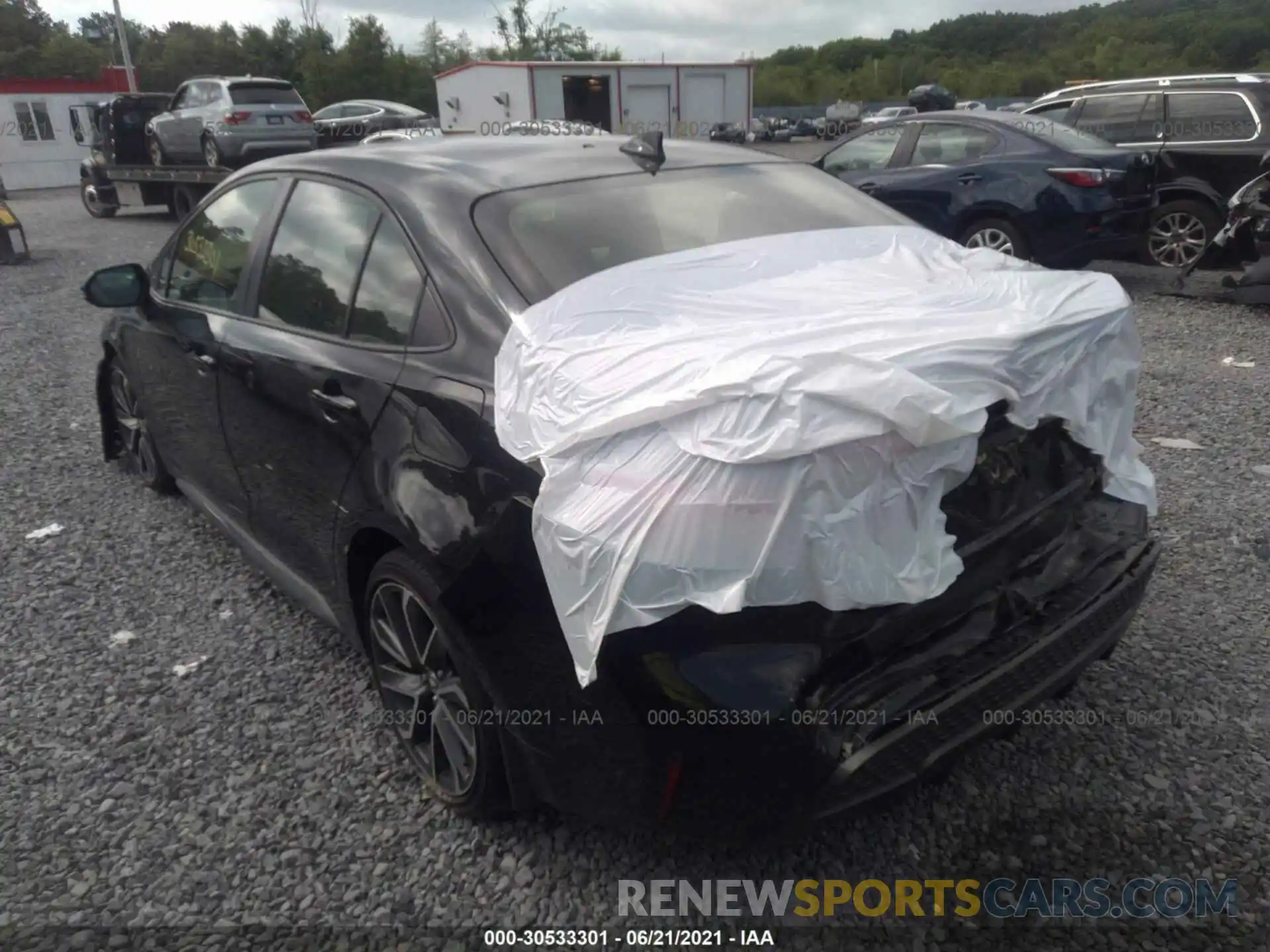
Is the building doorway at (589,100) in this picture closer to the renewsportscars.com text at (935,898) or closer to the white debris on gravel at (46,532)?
the white debris on gravel at (46,532)

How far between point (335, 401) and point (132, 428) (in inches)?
110

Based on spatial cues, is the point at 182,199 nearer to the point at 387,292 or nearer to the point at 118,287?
the point at 118,287

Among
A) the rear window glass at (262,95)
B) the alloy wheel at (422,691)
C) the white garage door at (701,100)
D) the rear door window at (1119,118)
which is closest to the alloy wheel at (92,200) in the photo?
the rear window glass at (262,95)

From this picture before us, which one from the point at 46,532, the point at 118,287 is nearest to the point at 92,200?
the point at 46,532

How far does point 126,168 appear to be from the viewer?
16.3 m

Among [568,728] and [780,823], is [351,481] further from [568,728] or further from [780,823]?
[780,823]

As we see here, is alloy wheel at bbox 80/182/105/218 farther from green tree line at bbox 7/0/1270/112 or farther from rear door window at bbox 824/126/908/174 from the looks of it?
green tree line at bbox 7/0/1270/112

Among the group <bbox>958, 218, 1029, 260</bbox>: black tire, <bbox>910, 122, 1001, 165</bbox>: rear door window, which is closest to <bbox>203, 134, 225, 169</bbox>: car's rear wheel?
<bbox>910, 122, 1001, 165</bbox>: rear door window

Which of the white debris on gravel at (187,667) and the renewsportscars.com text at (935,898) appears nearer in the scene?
the renewsportscars.com text at (935,898)

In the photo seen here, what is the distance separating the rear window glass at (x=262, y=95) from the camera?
1541 centimetres

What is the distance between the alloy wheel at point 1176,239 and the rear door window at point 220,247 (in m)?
8.11

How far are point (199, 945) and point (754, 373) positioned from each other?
6.08 feet

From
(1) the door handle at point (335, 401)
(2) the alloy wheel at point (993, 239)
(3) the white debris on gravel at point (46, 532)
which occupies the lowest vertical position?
(3) the white debris on gravel at point (46, 532)

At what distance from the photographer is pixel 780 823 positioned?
6.44ft
